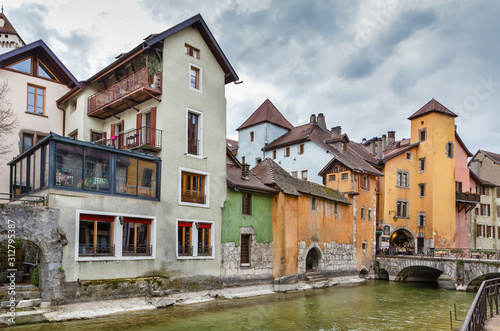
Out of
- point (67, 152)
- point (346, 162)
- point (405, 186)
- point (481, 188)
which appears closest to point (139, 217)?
point (67, 152)

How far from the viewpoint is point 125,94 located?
917 inches

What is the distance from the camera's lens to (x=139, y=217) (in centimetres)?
2081

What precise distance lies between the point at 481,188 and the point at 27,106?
1976 inches

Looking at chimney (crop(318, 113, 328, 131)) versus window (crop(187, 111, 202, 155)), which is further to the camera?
chimney (crop(318, 113, 328, 131))

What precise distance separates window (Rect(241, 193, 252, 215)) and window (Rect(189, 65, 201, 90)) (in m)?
7.15

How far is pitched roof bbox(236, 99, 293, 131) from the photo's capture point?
154 ft

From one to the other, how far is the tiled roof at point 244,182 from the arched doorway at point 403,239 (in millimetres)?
22468

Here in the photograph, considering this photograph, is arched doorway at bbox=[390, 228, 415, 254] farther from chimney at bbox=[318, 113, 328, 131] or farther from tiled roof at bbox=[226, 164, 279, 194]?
tiled roof at bbox=[226, 164, 279, 194]

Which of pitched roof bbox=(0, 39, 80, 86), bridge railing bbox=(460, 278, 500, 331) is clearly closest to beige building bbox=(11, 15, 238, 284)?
pitched roof bbox=(0, 39, 80, 86)

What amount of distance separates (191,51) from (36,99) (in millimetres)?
10109

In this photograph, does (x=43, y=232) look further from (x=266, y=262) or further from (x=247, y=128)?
(x=247, y=128)

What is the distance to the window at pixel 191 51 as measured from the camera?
2430 centimetres

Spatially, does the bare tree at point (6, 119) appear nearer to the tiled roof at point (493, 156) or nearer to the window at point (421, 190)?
the window at point (421, 190)

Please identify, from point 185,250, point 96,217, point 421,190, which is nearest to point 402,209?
point 421,190
